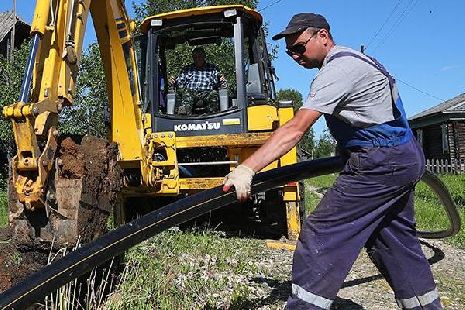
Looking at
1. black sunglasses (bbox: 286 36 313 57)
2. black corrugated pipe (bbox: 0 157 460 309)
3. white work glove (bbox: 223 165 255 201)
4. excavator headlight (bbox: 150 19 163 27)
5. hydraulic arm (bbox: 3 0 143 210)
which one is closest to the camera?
black corrugated pipe (bbox: 0 157 460 309)

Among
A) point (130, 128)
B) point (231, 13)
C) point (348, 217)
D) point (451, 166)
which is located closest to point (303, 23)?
point (348, 217)

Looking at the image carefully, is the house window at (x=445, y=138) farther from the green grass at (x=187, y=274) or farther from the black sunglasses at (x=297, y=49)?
the black sunglasses at (x=297, y=49)

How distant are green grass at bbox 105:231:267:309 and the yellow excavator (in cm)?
58

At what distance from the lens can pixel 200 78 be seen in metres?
7.87

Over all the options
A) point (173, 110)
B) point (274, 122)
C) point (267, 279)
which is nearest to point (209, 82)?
point (173, 110)

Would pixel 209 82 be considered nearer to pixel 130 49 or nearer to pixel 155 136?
pixel 155 136

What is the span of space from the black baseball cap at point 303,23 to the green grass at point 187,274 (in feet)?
6.93

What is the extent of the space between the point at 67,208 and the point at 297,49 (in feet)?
6.12

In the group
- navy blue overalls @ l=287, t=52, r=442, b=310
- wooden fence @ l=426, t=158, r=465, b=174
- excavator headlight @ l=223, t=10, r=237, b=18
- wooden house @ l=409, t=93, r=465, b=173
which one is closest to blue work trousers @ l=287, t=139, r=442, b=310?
navy blue overalls @ l=287, t=52, r=442, b=310

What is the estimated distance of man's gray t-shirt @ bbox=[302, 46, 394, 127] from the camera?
10.3ft

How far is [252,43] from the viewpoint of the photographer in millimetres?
7988

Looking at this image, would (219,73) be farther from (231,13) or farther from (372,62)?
(372,62)

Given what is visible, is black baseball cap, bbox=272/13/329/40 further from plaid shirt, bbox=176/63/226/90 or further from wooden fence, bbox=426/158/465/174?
wooden fence, bbox=426/158/465/174

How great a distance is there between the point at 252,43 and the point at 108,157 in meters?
4.02
